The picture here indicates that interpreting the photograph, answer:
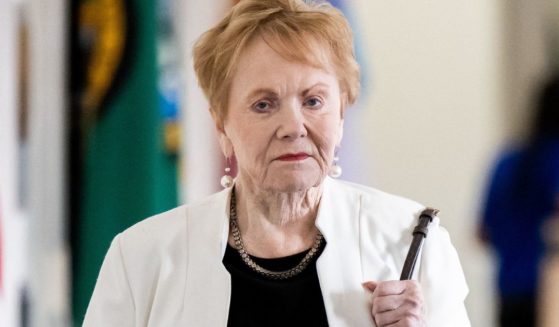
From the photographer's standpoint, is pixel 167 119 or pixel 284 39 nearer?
pixel 284 39

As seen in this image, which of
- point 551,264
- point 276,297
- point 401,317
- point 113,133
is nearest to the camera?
point 401,317

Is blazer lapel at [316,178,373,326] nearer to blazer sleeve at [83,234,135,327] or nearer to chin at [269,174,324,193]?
chin at [269,174,324,193]

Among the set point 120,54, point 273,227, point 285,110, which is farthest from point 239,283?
point 120,54

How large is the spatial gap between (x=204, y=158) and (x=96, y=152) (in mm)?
344

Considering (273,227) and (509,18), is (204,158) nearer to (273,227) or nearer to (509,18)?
(509,18)

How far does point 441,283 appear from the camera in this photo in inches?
53.3

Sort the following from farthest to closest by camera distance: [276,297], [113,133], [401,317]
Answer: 1. [113,133]
2. [276,297]
3. [401,317]

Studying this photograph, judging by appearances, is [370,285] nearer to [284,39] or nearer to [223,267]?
[223,267]

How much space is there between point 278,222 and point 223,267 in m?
0.12

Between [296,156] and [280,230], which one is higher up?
[296,156]

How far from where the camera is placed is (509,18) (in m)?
2.30

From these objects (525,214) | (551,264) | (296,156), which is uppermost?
(296,156)

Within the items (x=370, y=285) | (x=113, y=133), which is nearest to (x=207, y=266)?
(x=370, y=285)

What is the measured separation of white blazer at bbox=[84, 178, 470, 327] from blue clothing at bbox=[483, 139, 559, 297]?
79cm
